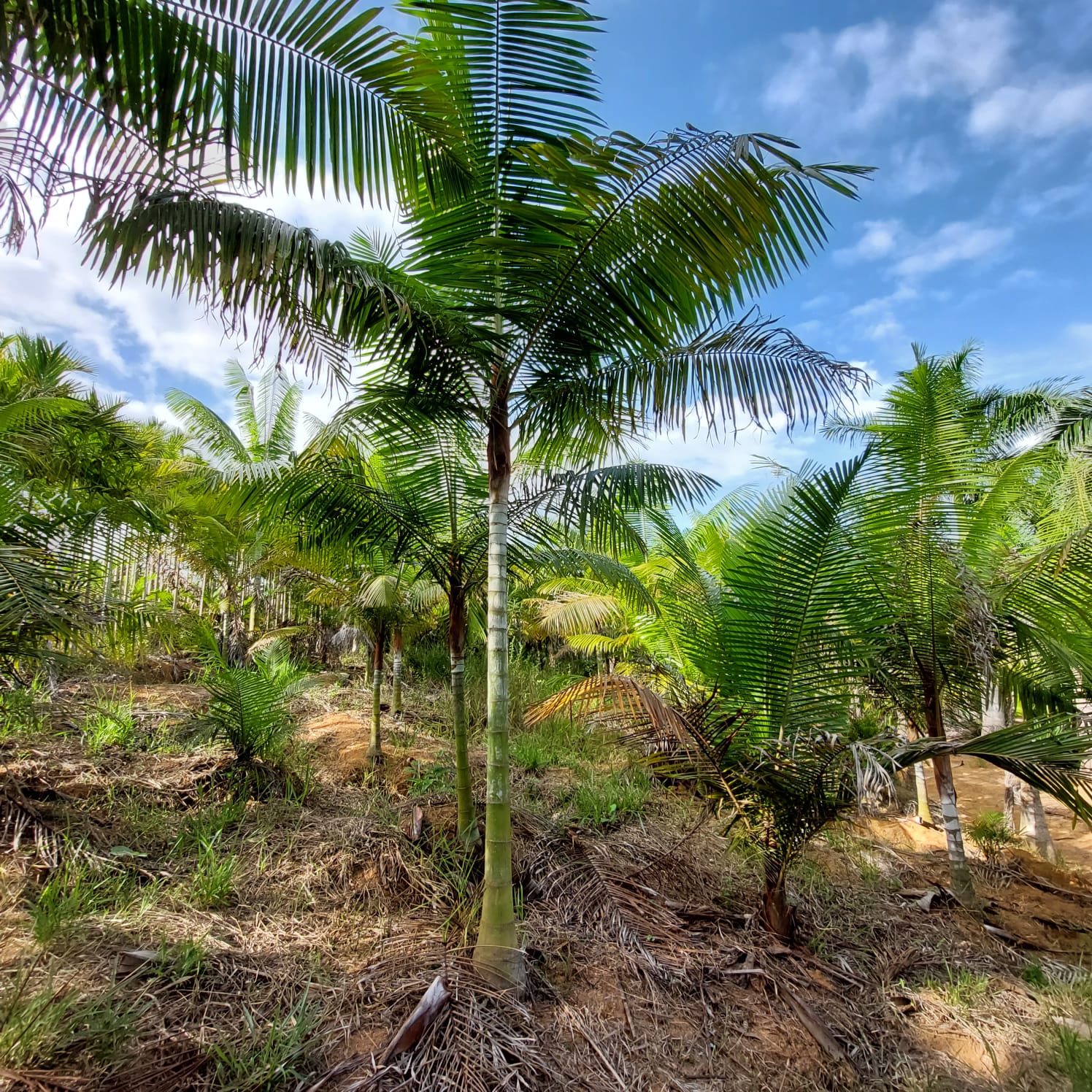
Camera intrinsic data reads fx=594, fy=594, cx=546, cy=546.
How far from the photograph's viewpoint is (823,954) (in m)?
3.74

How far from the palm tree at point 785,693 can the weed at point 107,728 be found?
161 inches

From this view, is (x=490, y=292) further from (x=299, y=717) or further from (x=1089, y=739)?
(x=299, y=717)

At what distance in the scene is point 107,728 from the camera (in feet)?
16.7

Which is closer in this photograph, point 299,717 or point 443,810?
point 443,810

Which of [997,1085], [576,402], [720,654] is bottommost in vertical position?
[997,1085]

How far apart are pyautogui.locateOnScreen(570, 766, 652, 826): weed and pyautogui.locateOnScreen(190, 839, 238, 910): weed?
267 centimetres

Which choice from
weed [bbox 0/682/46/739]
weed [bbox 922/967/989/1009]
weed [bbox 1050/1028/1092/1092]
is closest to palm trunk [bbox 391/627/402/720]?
weed [bbox 0/682/46/739]

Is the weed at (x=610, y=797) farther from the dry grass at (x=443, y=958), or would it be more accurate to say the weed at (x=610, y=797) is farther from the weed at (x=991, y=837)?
the weed at (x=991, y=837)

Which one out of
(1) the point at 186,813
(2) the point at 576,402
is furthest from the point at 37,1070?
(2) the point at 576,402

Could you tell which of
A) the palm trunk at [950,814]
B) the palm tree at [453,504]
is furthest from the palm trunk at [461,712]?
the palm trunk at [950,814]

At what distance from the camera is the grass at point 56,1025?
80.8 inches

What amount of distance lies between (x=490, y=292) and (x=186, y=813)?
412cm

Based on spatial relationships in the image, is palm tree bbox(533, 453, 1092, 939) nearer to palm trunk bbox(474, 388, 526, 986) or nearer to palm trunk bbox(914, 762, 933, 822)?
palm trunk bbox(474, 388, 526, 986)

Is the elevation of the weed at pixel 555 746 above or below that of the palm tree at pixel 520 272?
below
